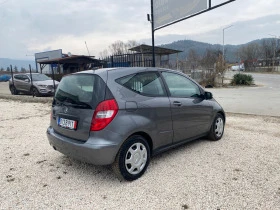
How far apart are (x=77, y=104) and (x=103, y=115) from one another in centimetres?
47

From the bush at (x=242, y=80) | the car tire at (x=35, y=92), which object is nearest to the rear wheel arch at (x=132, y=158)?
the car tire at (x=35, y=92)

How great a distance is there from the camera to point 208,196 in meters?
2.76

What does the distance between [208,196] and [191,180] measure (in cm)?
40

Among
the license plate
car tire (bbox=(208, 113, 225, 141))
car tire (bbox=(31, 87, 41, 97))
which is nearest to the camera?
the license plate

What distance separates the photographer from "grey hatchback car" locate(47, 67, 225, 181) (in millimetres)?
2920

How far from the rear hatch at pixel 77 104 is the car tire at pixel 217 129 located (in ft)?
8.77

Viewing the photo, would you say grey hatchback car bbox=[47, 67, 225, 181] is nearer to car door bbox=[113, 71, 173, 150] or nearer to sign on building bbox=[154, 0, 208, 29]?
car door bbox=[113, 71, 173, 150]

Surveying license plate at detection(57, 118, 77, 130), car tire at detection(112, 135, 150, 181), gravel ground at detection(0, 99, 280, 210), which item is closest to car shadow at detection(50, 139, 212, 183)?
gravel ground at detection(0, 99, 280, 210)

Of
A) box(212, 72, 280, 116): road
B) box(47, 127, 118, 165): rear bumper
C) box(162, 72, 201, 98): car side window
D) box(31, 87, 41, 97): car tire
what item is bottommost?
box(212, 72, 280, 116): road

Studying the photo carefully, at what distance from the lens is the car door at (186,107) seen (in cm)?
376

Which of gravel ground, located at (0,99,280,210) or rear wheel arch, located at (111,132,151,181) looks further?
rear wheel arch, located at (111,132,151,181)

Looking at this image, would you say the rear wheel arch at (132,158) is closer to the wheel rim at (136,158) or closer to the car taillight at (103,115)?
the wheel rim at (136,158)

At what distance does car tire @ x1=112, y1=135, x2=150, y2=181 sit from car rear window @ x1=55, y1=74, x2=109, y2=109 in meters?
0.70

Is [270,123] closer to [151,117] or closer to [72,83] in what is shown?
[151,117]
